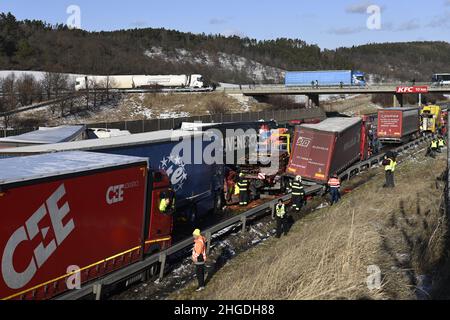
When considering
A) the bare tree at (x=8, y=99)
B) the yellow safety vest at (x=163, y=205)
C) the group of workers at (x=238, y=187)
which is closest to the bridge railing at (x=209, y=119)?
the group of workers at (x=238, y=187)

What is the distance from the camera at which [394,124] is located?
40312 millimetres

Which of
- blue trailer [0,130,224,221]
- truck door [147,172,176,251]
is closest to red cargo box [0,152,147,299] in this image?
truck door [147,172,176,251]

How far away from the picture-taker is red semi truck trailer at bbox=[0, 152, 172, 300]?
27.7 feet

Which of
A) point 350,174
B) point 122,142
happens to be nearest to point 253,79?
point 350,174

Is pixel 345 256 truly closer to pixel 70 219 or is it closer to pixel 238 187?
pixel 70 219

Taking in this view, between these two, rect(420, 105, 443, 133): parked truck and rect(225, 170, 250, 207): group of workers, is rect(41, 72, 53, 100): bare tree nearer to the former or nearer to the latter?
rect(420, 105, 443, 133): parked truck

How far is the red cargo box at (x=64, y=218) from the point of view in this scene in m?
8.41

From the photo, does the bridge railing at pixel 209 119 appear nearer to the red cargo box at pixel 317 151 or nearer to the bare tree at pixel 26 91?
the red cargo box at pixel 317 151

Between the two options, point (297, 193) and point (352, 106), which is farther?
point (352, 106)

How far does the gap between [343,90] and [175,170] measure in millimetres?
65955

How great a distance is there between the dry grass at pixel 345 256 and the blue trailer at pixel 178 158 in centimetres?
342

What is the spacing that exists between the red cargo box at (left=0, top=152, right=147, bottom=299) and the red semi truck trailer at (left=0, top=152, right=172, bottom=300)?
0.6 inches

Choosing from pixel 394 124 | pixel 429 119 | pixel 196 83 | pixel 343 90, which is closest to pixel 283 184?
pixel 394 124

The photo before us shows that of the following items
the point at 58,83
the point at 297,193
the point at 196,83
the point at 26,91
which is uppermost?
the point at 196,83
